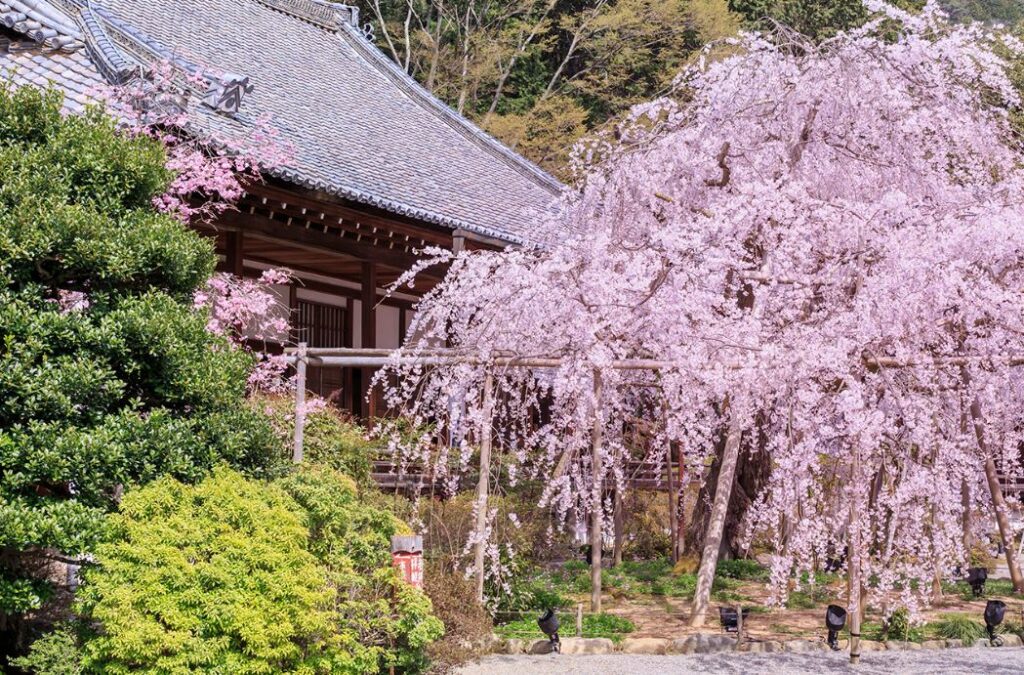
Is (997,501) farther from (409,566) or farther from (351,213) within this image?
(351,213)

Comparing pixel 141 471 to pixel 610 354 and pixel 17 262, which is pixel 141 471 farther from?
pixel 610 354

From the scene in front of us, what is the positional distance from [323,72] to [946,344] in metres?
12.1

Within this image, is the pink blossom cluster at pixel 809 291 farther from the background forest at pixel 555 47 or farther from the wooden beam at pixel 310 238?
the background forest at pixel 555 47

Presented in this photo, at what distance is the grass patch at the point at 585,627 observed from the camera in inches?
328

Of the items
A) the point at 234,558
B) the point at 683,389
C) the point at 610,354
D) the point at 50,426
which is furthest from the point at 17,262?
the point at 683,389

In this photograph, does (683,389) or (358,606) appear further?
(683,389)

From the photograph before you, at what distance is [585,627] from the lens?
8.62m

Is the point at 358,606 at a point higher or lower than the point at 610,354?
lower

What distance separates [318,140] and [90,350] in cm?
785

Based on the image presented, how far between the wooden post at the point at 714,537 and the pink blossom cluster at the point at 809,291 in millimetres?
278

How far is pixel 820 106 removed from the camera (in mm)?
9250

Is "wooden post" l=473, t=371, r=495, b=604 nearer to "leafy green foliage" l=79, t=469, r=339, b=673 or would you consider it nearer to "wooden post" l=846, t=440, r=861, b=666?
"leafy green foliage" l=79, t=469, r=339, b=673

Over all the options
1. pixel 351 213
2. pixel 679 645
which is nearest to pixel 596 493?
pixel 679 645

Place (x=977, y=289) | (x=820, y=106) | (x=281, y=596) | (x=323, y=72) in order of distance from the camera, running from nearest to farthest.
A: (x=281, y=596)
(x=977, y=289)
(x=820, y=106)
(x=323, y=72)
